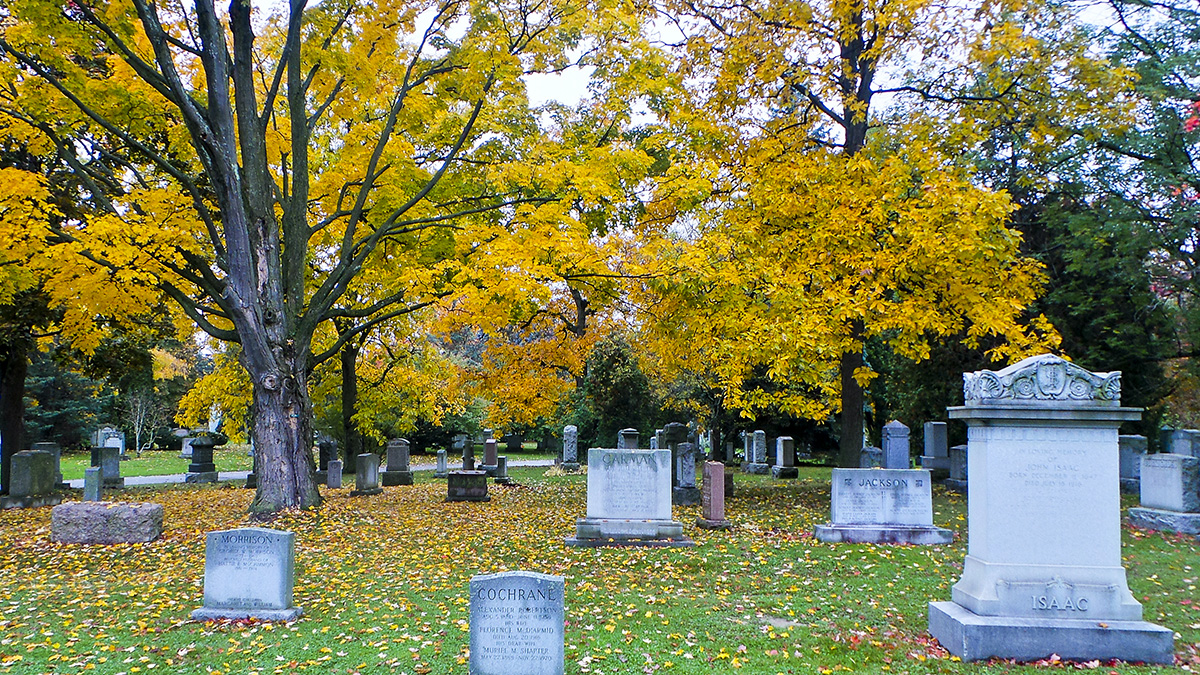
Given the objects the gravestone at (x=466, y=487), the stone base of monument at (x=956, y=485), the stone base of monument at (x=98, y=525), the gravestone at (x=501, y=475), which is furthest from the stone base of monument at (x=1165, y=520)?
the stone base of monument at (x=98, y=525)

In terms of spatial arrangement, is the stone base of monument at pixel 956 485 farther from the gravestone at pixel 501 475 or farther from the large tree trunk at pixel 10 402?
the large tree trunk at pixel 10 402

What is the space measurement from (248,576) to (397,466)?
15356 millimetres

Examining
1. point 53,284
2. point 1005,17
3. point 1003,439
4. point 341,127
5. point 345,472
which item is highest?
point 1005,17

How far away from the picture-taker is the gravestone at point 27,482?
15.2m

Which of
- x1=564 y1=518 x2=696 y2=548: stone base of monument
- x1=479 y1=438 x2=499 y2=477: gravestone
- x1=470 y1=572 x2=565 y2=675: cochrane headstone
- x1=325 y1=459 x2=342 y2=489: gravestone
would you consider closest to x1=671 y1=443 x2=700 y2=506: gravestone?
x1=564 y1=518 x2=696 y2=548: stone base of monument

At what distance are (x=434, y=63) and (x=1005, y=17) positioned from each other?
10.9m

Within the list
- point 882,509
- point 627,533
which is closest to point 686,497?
point 627,533

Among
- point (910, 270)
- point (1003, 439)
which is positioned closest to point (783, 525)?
point (910, 270)

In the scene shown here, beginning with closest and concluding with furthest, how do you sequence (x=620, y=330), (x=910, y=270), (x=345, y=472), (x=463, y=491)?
(x=910, y=270)
(x=463, y=491)
(x=345, y=472)
(x=620, y=330)

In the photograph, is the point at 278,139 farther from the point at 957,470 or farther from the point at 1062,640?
the point at 957,470

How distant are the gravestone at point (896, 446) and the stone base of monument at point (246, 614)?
603 inches

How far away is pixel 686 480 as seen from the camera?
15.7 meters

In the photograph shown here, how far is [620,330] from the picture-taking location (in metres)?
27.6

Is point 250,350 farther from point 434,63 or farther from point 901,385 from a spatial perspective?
point 901,385
